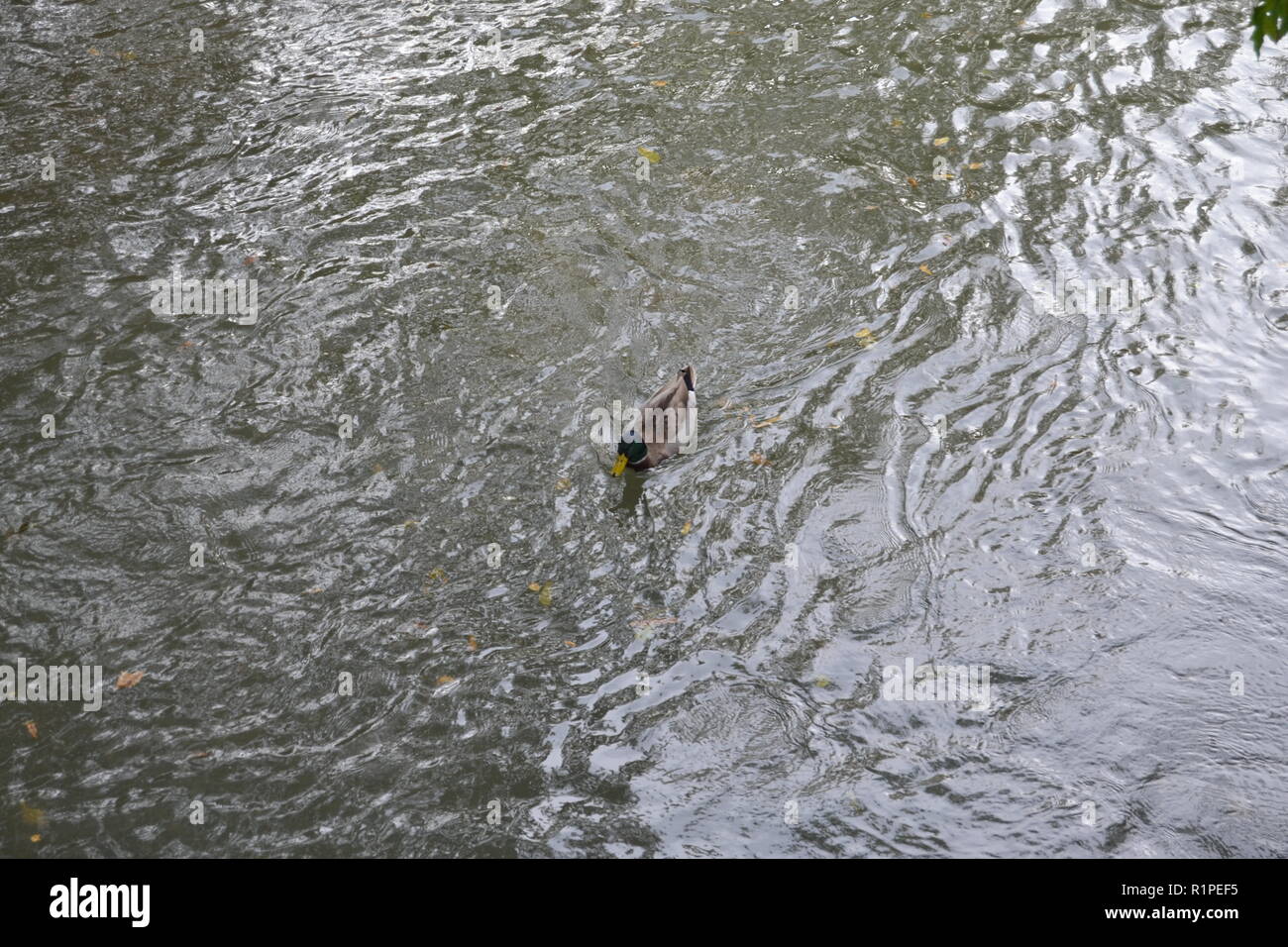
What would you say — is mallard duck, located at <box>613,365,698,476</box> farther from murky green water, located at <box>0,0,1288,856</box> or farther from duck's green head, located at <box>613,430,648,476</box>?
murky green water, located at <box>0,0,1288,856</box>

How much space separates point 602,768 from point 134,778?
2285 millimetres

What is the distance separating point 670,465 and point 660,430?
283 mm

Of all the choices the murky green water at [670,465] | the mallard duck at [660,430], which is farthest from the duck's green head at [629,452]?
the murky green water at [670,465]

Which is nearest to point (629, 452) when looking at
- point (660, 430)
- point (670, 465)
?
point (660, 430)

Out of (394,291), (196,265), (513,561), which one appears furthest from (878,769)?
(196,265)

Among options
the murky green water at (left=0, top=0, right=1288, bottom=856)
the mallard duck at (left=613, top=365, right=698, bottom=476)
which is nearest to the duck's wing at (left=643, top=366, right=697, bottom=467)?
the mallard duck at (left=613, top=365, right=698, bottom=476)

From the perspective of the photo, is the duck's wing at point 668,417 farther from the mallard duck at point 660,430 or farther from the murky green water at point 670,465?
the murky green water at point 670,465

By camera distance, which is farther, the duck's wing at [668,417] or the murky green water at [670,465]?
the duck's wing at [668,417]

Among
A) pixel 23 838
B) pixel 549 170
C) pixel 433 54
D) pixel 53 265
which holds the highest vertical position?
pixel 433 54

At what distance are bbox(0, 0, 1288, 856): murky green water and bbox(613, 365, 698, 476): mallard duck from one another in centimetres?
15

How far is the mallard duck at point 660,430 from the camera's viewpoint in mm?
7160

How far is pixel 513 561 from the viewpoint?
6793 mm

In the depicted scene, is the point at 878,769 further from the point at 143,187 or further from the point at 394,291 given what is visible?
the point at 143,187
